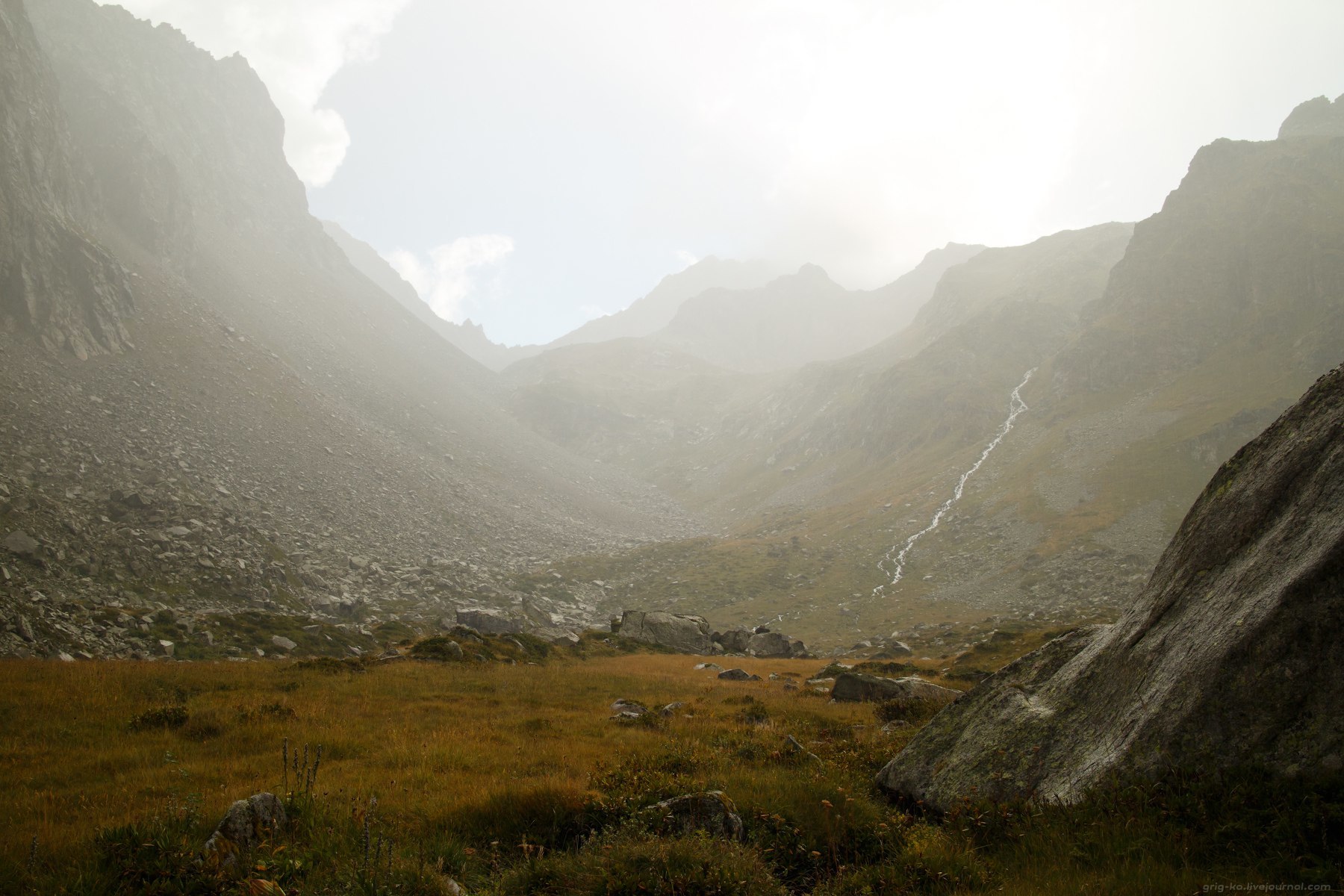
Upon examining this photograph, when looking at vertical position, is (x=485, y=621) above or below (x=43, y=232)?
below

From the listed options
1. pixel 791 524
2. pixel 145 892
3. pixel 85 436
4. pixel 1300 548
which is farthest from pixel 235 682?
pixel 791 524

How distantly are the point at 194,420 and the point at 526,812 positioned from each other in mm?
67718

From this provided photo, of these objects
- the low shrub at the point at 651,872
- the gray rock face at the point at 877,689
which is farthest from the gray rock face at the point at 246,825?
the gray rock face at the point at 877,689

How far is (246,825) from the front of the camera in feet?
23.1

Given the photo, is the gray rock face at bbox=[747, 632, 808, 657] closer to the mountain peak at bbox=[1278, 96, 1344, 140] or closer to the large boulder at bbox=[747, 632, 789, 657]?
the large boulder at bbox=[747, 632, 789, 657]

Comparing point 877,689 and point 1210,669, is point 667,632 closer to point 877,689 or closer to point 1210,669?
point 877,689

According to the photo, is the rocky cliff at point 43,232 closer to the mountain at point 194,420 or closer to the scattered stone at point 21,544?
the mountain at point 194,420

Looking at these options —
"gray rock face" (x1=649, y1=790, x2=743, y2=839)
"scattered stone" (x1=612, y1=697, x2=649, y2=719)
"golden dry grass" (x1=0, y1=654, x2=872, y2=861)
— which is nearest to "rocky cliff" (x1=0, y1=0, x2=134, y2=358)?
"golden dry grass" (x1=0, y1=654, x2=872, y2=861)

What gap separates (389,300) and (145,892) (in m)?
214

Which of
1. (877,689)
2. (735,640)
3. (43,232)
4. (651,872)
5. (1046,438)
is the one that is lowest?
(735,640)

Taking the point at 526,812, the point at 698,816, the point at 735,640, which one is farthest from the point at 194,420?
the point at 698,816

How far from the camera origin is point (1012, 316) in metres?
140

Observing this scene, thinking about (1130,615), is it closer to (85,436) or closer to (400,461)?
(85,436)

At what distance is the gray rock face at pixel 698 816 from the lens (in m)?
7.85
